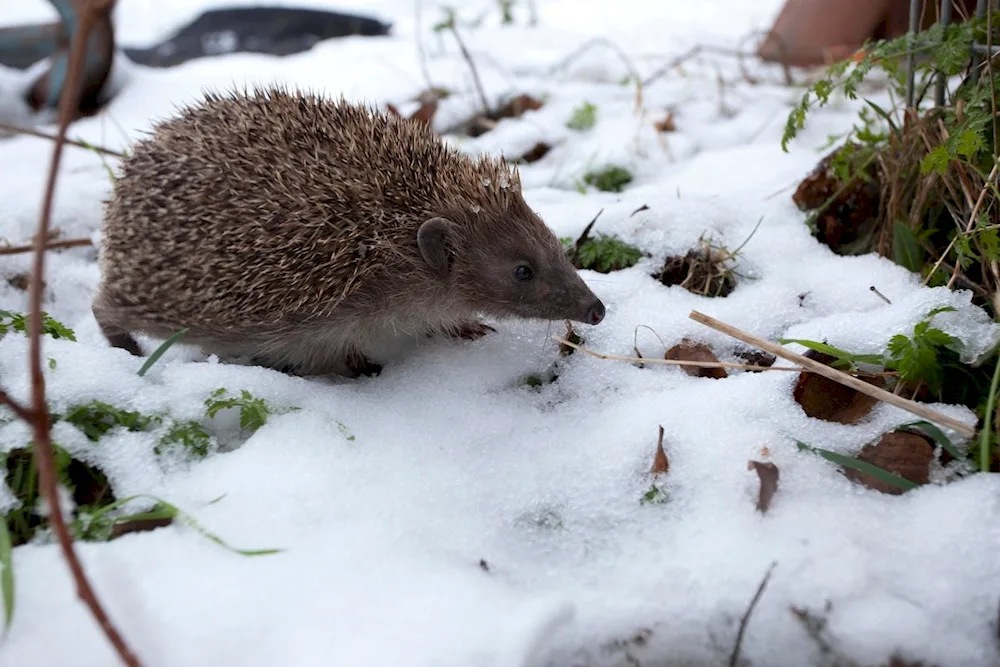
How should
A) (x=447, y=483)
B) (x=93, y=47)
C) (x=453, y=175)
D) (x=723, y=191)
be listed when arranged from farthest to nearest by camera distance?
(x=93, y=47)
(x=723, y=191)
(x=453, y=175)
(x=447, y=483)

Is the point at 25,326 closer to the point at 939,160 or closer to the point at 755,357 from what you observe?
the point at 755,357

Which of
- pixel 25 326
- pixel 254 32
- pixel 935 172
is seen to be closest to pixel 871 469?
pixel 935 172

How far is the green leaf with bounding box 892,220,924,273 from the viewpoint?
2.65m

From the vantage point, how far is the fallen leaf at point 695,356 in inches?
97.4

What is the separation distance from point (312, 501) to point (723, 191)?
2562mm

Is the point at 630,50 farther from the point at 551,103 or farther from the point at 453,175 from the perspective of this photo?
the point at 453,175

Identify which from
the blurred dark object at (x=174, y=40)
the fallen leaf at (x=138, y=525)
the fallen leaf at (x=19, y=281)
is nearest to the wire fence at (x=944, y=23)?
the fallen leaf at (x=138, y=525)

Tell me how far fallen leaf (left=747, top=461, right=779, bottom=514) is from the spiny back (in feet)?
4.57

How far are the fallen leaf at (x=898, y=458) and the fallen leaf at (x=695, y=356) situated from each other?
586 mm

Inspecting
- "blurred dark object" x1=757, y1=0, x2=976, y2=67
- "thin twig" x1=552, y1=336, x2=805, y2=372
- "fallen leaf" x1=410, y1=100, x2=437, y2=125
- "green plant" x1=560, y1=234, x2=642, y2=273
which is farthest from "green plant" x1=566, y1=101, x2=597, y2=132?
"thin twig" x1=552, y1=336, x2=805, y2=372

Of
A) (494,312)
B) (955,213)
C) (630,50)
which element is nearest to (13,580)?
(494,312)

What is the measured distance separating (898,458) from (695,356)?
29.4 inches

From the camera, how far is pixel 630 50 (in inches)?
269

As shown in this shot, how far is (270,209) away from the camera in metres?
2.60
